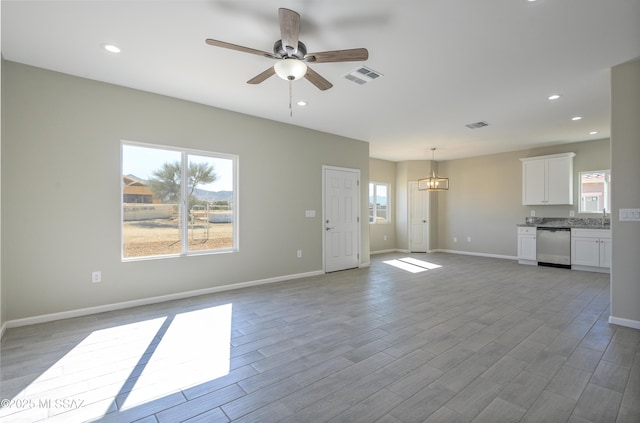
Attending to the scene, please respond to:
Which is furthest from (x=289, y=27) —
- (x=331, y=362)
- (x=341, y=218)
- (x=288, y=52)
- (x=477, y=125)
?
(x=477, y=125)

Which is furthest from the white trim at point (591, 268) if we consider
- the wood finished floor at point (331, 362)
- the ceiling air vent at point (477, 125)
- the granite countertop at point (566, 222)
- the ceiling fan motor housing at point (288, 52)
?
→ the ceiling fan motor housing at point (288, 52)

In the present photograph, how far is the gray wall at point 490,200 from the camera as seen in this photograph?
684cm

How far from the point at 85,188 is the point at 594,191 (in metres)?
9.26

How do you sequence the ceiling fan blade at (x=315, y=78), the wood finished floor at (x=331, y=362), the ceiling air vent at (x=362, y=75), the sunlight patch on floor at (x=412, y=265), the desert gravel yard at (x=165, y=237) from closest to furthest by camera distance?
the wood finished floor at (x=331, y=362)
the ceiling fan blade at (x=315, y=78)
the ceiling air vent at (x=362, y=75)
the desert gravel yard at (x=165, y=237)
the sunlight patch on floor at (x=412, y=265)

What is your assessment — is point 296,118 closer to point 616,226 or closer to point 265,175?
point 265,175

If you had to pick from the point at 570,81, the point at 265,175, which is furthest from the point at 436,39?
the point at 265,175

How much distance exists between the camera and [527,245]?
692 cm

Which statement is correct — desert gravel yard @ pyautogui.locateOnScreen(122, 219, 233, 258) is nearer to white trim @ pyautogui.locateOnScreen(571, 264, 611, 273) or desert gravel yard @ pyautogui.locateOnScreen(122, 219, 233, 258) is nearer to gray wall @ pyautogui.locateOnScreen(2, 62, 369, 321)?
gray wall @ pyautogui.locateOnScreen(2, 62, 369, 321)

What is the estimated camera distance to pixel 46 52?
3.00 m

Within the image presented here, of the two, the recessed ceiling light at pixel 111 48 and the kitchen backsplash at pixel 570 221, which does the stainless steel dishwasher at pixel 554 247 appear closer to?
the kitchen backsplash at pixel 570 221

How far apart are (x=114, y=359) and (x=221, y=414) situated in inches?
52.4

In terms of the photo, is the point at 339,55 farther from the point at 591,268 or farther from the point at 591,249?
the point at 591,268

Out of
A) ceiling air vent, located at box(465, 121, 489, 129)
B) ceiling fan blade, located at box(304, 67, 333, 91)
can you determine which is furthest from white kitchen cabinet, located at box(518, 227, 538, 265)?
ceiling fan blade, located at box(304, 67, 333, 91)

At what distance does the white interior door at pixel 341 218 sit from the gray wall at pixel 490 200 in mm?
3902
